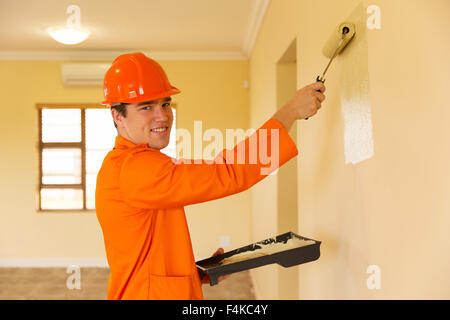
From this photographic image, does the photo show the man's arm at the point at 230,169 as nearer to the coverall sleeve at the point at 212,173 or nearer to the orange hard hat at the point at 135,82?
the coverall sleeve at the point at 212,173

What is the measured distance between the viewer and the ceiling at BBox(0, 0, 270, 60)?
382 centimetres

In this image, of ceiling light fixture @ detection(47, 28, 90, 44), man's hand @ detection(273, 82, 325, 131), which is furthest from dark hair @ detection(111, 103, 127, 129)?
ceiling light fixture @ detection(47, 28, 90, 44)

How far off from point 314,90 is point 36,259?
5432mm

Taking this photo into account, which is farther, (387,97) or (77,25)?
(77,25)

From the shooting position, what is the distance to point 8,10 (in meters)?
3.94

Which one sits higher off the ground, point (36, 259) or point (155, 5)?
point (155, 5)

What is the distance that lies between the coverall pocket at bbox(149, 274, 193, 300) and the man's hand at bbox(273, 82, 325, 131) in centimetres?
56

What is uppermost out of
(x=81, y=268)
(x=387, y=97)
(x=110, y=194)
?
(x=387, y=97)

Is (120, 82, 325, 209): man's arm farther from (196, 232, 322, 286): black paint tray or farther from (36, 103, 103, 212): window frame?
(36, 103, 103, 212): window frame

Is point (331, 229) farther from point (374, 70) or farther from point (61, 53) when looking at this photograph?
point (61, 53)

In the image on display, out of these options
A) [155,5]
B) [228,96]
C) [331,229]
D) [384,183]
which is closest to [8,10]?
[155,5]

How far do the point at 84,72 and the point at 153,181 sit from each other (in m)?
4.68

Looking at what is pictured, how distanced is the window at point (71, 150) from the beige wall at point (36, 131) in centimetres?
11

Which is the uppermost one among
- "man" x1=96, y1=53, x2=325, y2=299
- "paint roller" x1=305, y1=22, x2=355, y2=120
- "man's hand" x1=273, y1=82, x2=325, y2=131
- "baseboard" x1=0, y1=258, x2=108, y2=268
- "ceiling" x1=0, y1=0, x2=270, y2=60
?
"ceiling" x1=0, y1=0, x2=270, y2=60
